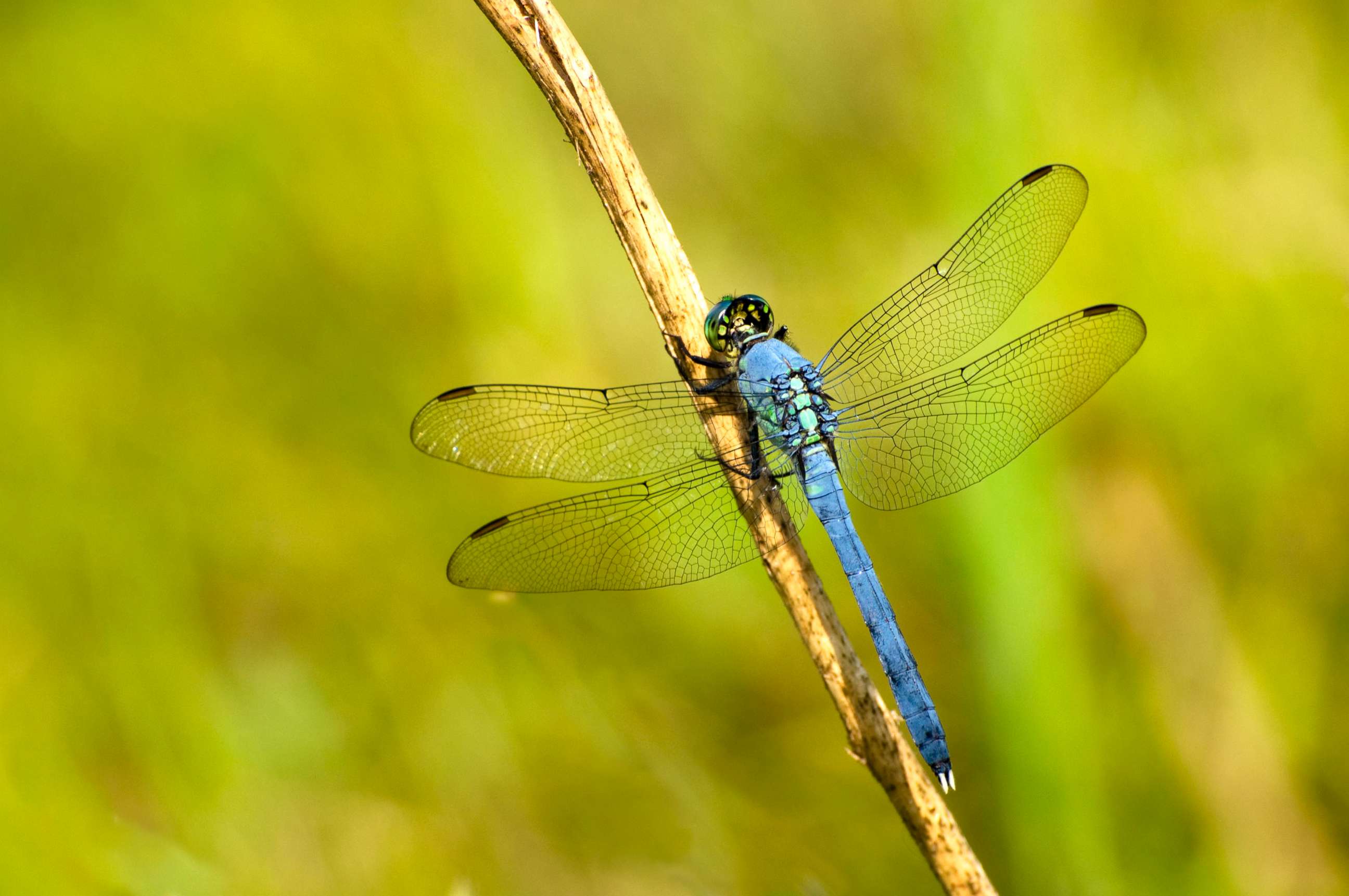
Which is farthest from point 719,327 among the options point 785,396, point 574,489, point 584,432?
point 574,489

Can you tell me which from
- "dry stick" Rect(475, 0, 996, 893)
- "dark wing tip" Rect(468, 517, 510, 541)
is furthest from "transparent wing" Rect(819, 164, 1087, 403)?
"dark wing tip" Rect(468, 517, 510, 541)

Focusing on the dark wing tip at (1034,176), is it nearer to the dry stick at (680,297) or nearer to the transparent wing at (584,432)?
the transparent wing at (584,432)

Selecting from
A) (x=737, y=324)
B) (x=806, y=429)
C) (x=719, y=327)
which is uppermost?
(x=737, y=324)

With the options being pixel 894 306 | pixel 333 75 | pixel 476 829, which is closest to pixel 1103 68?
pixel 894 306

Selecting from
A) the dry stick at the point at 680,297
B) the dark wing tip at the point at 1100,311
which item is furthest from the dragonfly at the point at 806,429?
the dry stick at the point at 680,297

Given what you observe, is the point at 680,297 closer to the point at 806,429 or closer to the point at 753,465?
the point at 753,465

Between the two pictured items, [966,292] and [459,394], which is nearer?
[459,394]

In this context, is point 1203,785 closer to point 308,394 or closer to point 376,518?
point 376,518
